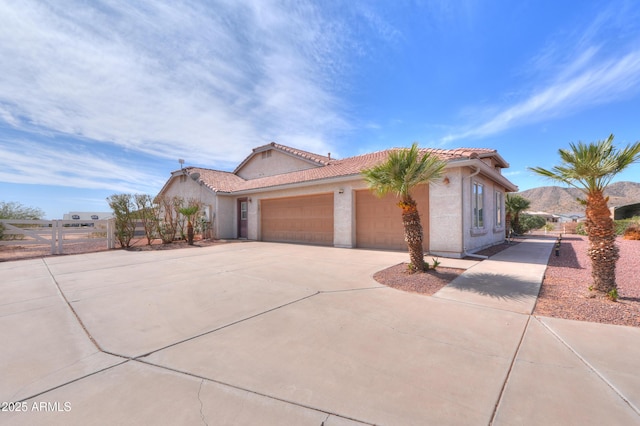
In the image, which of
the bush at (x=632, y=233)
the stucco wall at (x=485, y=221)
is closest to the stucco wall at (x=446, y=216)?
the stucco wall at (x=485, y=221)

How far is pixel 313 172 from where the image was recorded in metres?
15.6

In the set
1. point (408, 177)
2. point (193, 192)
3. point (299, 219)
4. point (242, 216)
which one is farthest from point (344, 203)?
point (193, 192)

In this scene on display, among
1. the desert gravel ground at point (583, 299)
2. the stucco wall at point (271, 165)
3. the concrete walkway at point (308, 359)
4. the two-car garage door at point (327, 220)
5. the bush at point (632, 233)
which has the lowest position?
the concrete walkway at point (308, 359)

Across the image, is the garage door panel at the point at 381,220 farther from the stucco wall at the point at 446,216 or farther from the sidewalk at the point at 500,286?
the sidewalk at the point at 500,286

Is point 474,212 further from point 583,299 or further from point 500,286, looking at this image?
point 583,299

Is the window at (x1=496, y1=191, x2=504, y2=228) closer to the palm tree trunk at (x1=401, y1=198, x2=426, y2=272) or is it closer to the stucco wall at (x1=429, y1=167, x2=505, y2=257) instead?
the stucco wall at (x1=429, y1=167, x2=505, y2=257)

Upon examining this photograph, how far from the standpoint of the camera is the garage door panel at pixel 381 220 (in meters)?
10.7

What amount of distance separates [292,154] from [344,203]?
777 cm

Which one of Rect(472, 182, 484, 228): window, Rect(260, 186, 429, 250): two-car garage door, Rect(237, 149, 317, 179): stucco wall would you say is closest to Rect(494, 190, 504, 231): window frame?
Rect(472, 182, 484, 228): window

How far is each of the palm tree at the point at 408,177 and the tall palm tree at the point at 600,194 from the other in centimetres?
263

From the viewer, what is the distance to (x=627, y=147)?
472 cm

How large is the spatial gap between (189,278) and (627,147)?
9468 mm

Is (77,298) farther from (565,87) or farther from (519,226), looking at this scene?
(519,226)

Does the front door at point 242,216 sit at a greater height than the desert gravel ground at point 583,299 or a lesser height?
greater
